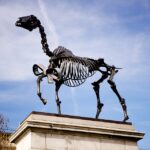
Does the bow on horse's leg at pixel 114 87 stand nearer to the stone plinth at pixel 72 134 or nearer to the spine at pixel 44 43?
the stone plinth at pixel 72 134

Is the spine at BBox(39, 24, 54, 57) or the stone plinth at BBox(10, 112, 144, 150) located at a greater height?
the spine at BBox(39, 24, 54, 57)

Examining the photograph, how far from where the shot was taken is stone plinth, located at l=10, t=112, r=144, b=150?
58.2 ft

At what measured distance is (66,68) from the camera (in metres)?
19.8

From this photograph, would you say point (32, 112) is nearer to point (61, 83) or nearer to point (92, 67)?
point (61, 83)

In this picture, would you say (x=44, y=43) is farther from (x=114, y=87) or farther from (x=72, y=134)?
(x=72, y=134)

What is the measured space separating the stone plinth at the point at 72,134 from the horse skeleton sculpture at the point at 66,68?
1.00m

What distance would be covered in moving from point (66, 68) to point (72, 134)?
2770 mm

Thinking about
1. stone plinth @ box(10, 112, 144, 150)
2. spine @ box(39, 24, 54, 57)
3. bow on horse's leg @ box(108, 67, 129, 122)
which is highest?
spine @ box(39, 24, 54, 57)

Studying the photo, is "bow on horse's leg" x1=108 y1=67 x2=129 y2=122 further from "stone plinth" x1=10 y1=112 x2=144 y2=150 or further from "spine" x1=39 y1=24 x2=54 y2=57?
"spine" x1=39 y1=24 x2=54 y2=57

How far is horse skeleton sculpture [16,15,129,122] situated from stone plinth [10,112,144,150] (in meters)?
1.00

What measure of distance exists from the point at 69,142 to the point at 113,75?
3.74 m

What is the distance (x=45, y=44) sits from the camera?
2017 centimetres

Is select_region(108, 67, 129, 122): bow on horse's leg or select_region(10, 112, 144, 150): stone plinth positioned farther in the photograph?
select_region(108, 67, 129, 122): bow on horse's leg

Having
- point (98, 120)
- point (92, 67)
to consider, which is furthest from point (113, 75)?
point (98, 120)
